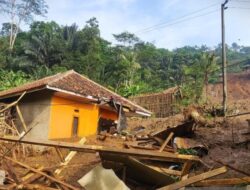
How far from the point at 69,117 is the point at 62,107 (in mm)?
627

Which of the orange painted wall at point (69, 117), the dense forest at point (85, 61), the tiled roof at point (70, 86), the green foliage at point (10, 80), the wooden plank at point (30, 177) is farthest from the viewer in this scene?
the dense forest at point (85, 61)

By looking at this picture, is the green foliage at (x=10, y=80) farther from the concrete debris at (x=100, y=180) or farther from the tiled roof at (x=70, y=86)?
the concrete debris at (x=100, y=180)

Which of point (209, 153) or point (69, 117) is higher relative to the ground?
point (69, 117)

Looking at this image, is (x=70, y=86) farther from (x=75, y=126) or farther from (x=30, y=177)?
(x=30, y=177)

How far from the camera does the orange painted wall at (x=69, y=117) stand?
55.6 feet

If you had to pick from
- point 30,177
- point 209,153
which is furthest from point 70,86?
point 30,177

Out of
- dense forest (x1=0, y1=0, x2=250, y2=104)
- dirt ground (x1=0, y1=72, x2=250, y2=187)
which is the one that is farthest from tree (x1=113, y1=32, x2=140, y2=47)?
dirt ground (x1=0, y1=72, x2=250, y2=187)

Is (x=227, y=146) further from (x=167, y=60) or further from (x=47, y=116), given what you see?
(x=167, y=60)

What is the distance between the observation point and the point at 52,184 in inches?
336

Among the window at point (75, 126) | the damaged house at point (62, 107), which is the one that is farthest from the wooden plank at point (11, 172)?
the window at point (75, 126)

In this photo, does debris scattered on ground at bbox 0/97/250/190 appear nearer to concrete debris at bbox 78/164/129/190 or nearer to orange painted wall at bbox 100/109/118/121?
concrete debris at bbox 78/164/129/190

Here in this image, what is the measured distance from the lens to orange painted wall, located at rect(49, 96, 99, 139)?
16953 millimetres

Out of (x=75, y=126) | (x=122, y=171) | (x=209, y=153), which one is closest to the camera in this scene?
(x=122, y=171)

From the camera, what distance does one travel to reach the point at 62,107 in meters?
17.4
